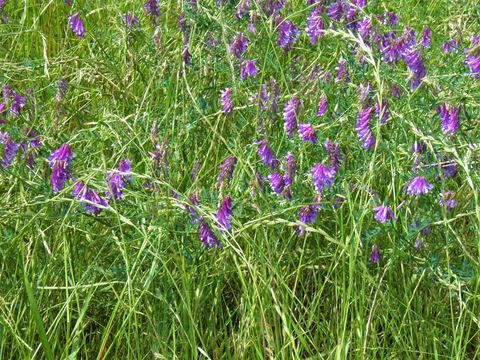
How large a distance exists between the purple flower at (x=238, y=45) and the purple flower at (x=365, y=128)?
473 mm

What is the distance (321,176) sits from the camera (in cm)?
206

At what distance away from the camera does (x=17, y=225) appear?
222cm

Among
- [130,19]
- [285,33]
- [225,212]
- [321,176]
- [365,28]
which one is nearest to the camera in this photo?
[225,212]

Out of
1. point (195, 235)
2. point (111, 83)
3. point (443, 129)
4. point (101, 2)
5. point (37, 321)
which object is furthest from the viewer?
point (101, 2)

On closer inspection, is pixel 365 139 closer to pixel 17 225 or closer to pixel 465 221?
pixel 465 221

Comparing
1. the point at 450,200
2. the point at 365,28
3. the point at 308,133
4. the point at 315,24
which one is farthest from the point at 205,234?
the point at 315,24

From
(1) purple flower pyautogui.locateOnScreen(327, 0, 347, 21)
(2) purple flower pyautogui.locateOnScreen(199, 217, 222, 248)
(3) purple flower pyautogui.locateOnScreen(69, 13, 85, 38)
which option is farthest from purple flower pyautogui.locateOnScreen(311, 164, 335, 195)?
(3) purple flower pyautogui.locateOnScreen(69, 13, 85, 38)

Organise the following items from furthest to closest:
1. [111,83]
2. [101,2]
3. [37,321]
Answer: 1. [101,2]
2. [111,83]
3. [37,321]

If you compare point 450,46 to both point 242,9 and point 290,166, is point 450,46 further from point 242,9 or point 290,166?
point 290,166

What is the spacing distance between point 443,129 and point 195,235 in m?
0.61

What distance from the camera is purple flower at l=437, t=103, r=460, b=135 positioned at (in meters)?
2.01

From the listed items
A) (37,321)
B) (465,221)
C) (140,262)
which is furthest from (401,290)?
(37,321)

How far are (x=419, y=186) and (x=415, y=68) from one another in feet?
0.97

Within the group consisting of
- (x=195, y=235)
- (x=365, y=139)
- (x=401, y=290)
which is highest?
(x=365, y=139)
